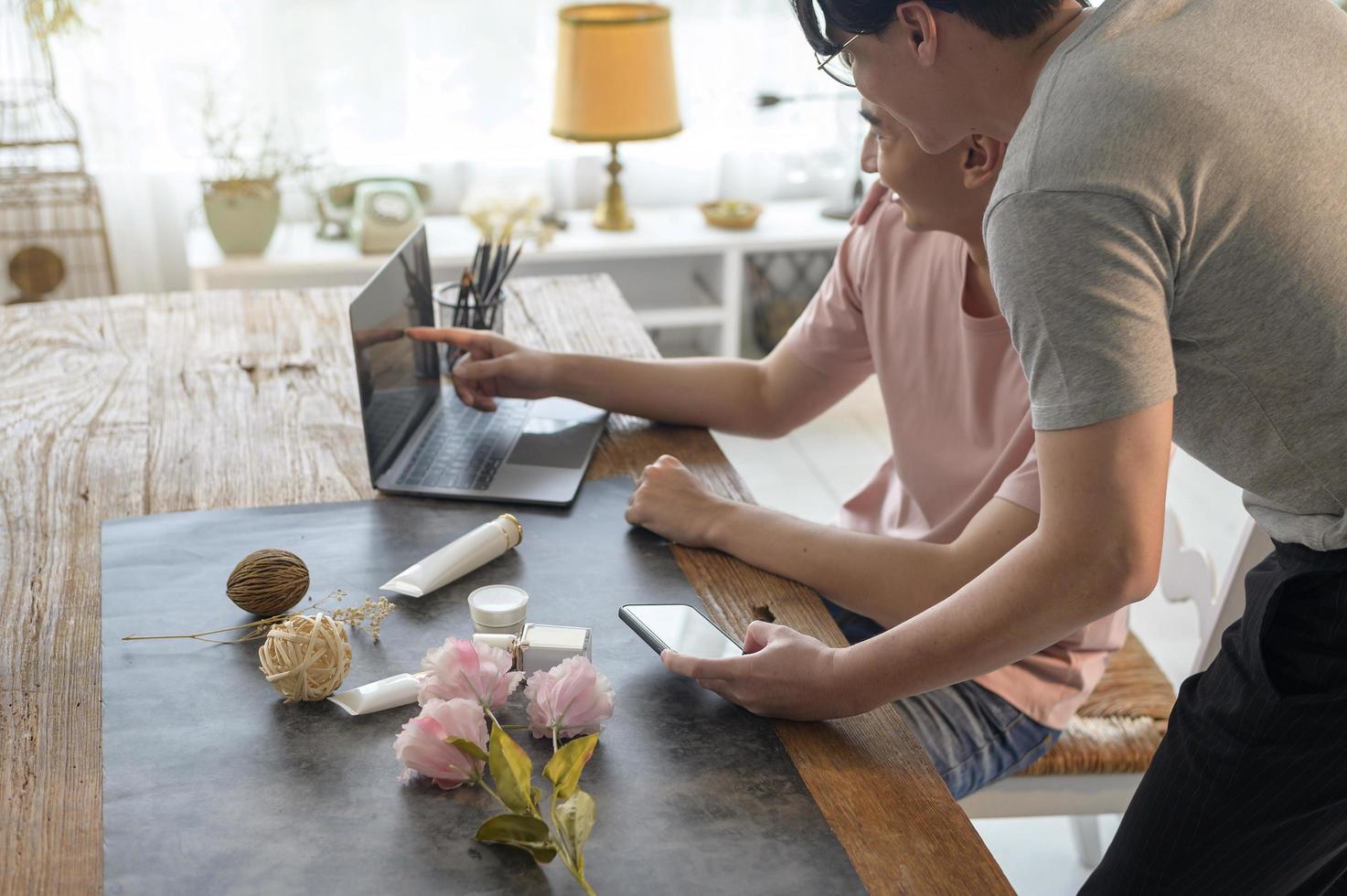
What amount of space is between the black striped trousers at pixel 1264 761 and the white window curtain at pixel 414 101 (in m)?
2.52

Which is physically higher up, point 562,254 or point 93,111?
point 93,111

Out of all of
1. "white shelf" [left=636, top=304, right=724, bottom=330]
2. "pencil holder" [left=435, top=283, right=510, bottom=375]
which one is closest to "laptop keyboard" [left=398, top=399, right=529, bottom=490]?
"pencil holder" [left=435, top=283, right=510, bottom=375]

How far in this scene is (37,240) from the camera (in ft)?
10.0

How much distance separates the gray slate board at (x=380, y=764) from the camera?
2.40ft

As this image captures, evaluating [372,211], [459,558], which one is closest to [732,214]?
[372,211]

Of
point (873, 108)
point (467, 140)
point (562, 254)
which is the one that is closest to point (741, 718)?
point (873, 108)

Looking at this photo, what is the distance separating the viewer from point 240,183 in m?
2.87

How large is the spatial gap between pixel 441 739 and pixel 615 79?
225cm

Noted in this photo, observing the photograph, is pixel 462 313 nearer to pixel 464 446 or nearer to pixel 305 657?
pixel 464 446

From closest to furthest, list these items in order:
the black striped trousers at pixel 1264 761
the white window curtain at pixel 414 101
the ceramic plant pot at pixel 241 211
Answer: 1. the black striped trousers at pixel 1264 761
2. the ceramic plant pot at pixel 241 211
3. the white window curtain at pixel 414 101

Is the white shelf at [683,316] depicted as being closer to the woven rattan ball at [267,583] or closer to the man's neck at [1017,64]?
the woven rattan ball at [267,583]

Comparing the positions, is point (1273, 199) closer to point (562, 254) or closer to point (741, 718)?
point (741, 718)

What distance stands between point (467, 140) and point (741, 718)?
2.72 meters

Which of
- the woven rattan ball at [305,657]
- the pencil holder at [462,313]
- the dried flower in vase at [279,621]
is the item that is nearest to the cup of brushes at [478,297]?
the pencil holder at [462,313]
